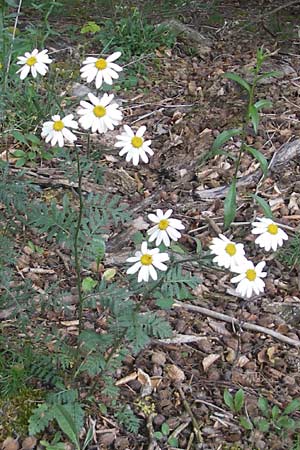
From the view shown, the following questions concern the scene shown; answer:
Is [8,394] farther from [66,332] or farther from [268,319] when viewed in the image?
[268,319]

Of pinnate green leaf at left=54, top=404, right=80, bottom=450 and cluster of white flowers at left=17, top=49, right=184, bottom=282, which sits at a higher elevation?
cluster of white flowers at left=17, top=49, right=184, bottom=282

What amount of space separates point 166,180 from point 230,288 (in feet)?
2.07

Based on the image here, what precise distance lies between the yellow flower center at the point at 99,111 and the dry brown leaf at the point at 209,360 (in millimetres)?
950

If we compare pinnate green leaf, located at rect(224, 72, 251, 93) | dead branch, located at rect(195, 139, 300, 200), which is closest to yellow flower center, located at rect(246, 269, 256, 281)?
pinnate green leaf, located at rect(224, 72, 251, 93)

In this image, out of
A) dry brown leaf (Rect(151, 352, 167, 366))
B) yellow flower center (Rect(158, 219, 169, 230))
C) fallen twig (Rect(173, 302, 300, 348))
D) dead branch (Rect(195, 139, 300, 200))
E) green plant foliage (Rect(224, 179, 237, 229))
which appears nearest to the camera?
yellow flower center (Rect(158, 219, 169, 230))

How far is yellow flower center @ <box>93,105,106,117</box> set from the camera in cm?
146

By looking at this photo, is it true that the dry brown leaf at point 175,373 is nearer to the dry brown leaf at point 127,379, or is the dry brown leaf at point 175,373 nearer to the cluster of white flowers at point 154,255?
the dry brown leaf at point 127,379

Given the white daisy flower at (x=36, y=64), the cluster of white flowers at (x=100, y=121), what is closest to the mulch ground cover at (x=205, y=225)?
the cluster of white flowers at (x=100, y=121)

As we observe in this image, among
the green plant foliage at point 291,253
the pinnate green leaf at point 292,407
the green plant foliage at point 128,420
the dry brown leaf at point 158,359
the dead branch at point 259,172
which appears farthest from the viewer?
the dead branch at point 259,172

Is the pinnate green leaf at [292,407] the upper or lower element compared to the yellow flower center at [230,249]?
lower

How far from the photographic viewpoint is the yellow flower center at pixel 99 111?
4.79 feet

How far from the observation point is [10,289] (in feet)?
6.13

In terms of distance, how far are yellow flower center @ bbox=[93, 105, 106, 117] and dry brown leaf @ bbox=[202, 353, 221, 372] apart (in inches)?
37.4

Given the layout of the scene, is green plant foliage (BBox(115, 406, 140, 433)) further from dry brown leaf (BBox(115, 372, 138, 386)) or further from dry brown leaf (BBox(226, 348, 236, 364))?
dry brown leaf (BBox(226, 348, 236, 364))
